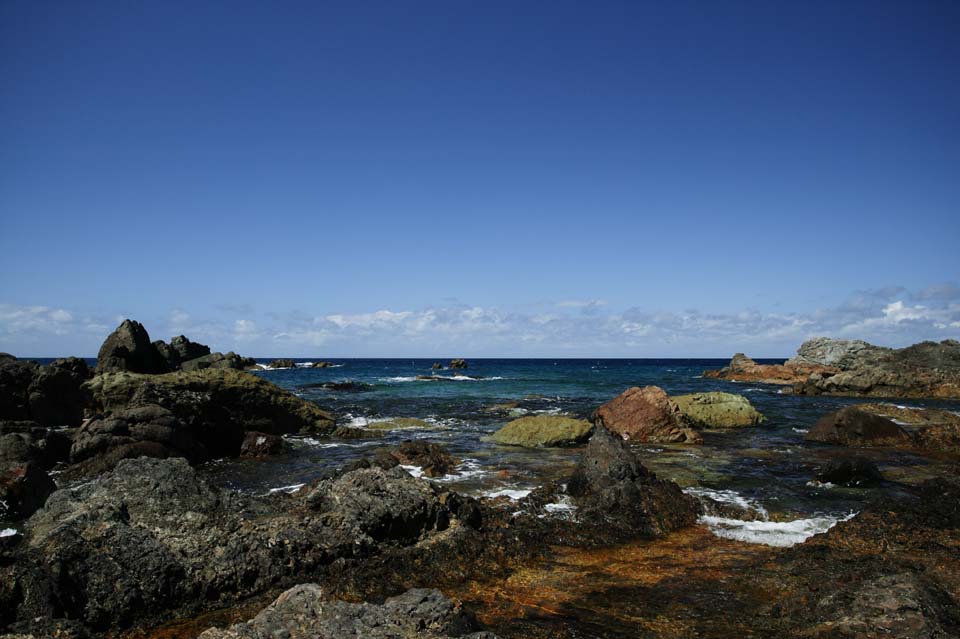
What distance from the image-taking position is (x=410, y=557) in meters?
7.49

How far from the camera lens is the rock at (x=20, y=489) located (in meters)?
10.2

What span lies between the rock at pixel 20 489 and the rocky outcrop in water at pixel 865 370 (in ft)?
161

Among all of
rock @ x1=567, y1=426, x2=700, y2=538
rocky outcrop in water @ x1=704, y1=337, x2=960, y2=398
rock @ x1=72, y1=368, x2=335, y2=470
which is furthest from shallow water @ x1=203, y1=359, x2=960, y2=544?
rocky outcrop in water @ x1=704, y1=337, x2=960, y2=398

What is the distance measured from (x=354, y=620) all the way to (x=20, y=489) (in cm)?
974

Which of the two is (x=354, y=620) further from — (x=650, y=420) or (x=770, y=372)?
(x=770, y=372)

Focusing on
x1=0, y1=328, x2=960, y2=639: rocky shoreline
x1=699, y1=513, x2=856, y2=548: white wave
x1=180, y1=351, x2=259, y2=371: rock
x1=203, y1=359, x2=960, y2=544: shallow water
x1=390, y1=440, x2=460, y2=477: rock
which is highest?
x1=180, y1=351, x2=259, y2=371: rock

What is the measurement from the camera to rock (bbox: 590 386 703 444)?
20922 mm

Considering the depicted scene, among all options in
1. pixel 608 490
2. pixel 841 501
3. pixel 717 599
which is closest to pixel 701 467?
pixel 841 501

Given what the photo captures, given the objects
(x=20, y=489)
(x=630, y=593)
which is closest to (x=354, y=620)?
(x=630, y=593)

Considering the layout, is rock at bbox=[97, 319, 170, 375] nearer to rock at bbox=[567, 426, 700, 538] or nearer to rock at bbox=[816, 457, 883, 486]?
rock at bbox=[567, 426, 700, 538]

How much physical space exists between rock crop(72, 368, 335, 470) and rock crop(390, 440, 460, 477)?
6215mm

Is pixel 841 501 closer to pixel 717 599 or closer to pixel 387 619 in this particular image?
pixel 717 599

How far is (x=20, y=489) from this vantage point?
34.2 feet

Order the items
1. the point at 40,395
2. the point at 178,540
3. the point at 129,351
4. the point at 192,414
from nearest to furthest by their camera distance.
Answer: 1. the point at 178,540
2. the point at 192,414
3. the point at 40,395
4. the point at 129,351
